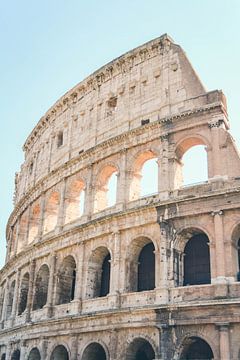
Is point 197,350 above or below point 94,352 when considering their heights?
below

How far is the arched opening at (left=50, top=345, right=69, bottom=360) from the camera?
18891mm

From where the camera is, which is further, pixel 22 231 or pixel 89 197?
pixel 22 231

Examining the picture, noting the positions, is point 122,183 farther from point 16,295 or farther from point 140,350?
point 16,295

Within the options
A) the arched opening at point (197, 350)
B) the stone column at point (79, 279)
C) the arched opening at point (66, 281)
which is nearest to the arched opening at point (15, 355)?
the arched opening at point (66, 281)

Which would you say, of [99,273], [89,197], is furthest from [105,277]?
[89,197]

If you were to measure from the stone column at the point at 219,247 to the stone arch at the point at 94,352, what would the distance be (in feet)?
17.6

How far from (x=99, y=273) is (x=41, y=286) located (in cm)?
430

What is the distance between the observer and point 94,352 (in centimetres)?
1781

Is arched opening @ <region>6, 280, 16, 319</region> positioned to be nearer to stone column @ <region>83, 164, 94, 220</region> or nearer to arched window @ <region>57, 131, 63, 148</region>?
arched window @ <region>57, 131, 63, 148</region>

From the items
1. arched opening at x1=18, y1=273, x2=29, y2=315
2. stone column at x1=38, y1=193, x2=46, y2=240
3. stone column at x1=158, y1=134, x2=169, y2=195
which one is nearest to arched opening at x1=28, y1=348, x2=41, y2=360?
arched opening at x1=18, y1=273, x2=29, y2=315

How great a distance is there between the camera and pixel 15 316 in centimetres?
2308

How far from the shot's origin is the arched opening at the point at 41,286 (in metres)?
21.8

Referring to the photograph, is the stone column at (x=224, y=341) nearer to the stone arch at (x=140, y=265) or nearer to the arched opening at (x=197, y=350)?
the arched opening at (x=197, y=350)

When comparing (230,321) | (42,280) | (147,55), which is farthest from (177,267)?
(147,55)
